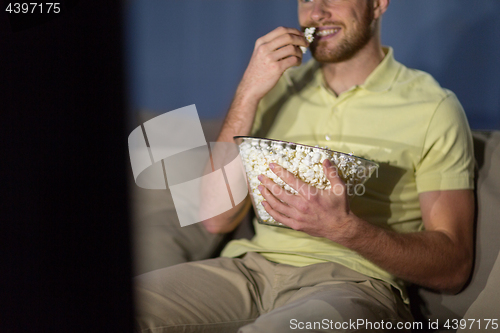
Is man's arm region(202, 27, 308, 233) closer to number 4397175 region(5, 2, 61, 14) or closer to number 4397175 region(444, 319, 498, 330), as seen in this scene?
number 4397175 region(5, 2, 61, 14)

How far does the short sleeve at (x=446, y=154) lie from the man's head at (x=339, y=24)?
0.77 ft

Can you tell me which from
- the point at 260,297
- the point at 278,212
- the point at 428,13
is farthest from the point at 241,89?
the point at 428,13

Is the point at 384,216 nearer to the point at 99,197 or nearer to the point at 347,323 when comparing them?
the point at 347,323

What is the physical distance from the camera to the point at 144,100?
100 centimetres

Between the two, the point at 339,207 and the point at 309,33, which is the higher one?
the point at 309,33

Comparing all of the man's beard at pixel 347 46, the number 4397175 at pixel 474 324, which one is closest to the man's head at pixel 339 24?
the man's beard at pixel 347 46

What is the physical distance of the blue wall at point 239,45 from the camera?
1.01 m

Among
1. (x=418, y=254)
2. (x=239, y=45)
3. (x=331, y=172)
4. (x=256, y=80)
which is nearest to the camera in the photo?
(x=331, y=172)

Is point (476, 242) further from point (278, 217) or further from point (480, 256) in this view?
point (278, 217)

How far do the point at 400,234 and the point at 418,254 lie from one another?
47mm

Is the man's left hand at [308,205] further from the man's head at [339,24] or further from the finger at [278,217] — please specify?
the man's head at [339,24]

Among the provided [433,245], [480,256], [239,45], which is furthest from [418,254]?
[239,45]

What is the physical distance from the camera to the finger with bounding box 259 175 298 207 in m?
0.75

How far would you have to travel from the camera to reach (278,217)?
2.52ft
